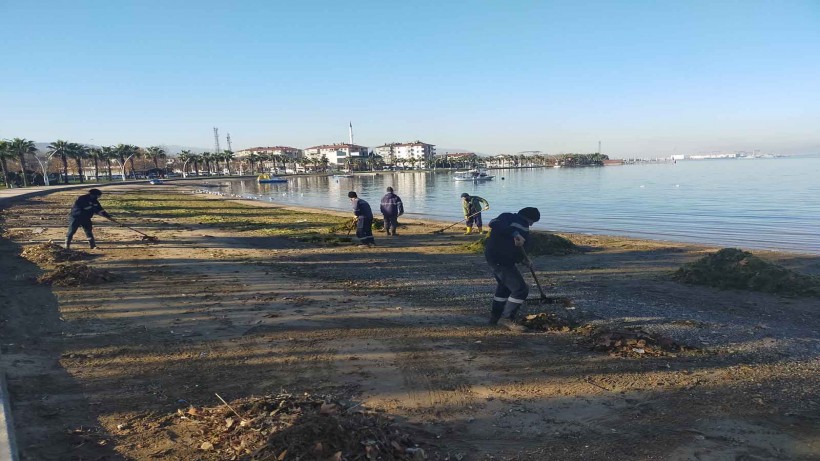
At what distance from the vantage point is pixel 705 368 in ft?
Result: 17.7

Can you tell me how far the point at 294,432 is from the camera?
3357 mm

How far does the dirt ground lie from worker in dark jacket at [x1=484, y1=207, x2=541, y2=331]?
0.43 metres

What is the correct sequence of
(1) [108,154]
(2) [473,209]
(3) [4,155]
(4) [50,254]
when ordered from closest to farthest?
(4) [50,254] → (2) [473,209] → (3) [4,155] → (1) [108,154]

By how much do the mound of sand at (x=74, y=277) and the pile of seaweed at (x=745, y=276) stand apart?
39.3ft

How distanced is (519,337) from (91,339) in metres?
5.74

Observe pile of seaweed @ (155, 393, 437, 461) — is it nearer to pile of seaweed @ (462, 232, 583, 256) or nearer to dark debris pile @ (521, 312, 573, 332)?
dark debris pile @ (521, 312, 573, 332)

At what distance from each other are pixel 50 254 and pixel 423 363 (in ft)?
35.9

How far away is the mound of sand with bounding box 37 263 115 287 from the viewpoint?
9.09 m

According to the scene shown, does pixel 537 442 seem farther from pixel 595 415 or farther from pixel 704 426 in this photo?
pixel 704 426

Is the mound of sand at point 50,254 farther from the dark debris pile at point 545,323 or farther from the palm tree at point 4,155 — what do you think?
the palm tree at point 4,155

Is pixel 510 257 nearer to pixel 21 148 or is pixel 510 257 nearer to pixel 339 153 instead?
pixel 21 148

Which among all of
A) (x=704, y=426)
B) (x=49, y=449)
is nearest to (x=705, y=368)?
(x=704, y=426)

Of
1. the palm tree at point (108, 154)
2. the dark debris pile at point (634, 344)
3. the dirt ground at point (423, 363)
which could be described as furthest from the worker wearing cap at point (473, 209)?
the palm tree at point (108, 154)

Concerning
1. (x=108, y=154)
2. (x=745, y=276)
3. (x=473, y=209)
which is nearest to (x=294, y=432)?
(x=745, y=276)
